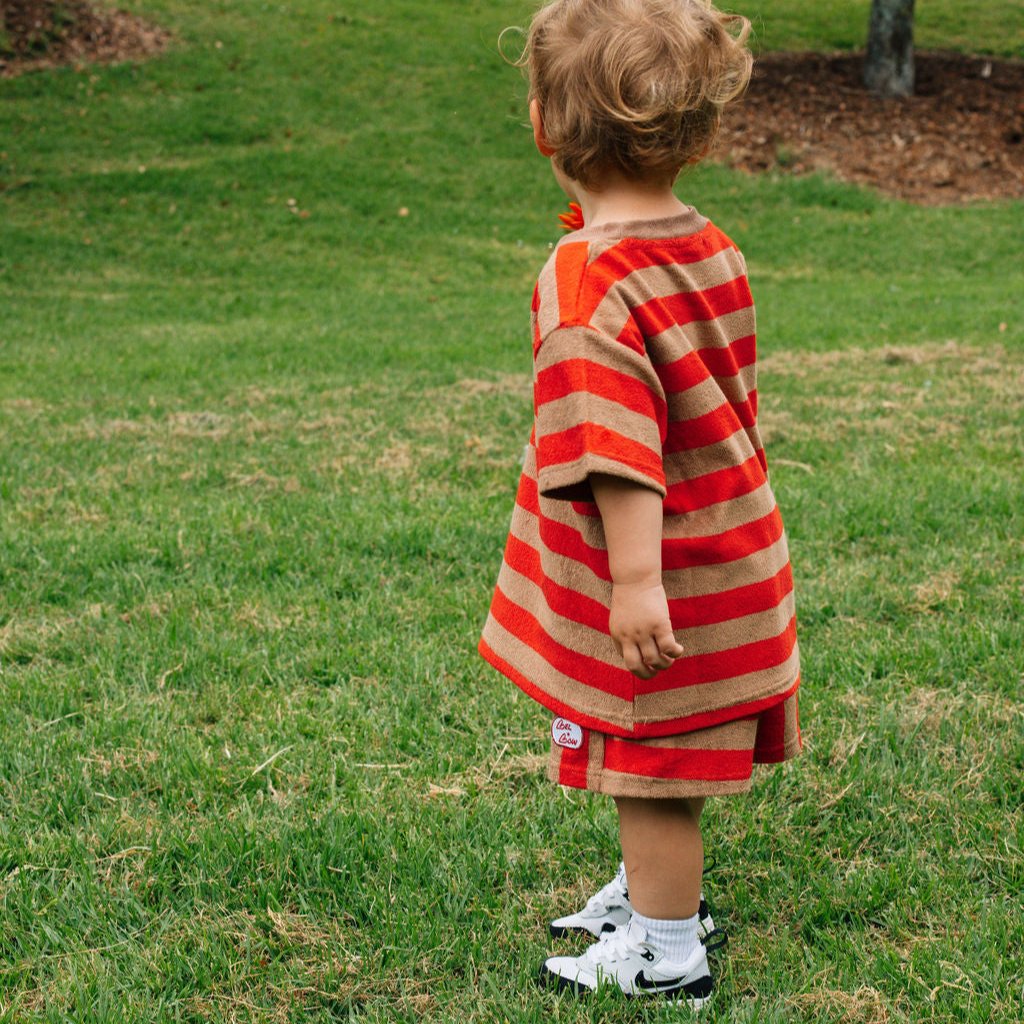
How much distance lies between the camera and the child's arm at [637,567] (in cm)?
171

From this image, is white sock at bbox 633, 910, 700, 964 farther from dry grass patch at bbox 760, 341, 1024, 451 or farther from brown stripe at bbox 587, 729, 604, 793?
dry grass patch at bbox 760, 341, 1024, 451

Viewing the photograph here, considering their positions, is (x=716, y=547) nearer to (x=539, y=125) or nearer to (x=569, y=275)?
(x=569, y=275)

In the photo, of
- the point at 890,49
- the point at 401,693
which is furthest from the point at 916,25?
the point at 401,693

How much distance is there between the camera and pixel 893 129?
16.7 meters

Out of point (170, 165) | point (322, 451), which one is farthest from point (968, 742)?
point (170, 165)

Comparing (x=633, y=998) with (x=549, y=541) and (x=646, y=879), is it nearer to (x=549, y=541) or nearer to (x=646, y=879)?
→ (x=646, y=879)

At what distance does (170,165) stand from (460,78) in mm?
4993

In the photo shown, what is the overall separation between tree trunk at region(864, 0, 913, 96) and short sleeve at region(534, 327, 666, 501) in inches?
700

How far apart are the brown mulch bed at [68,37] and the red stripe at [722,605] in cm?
1777

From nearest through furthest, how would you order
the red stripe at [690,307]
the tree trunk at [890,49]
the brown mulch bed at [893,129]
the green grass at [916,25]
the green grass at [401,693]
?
the red stripe at [690,307] → the green grass at [401,693] → the brown mulch bed at [893,129] → the tree trunk at [890,49] → the green grass at [916,25]

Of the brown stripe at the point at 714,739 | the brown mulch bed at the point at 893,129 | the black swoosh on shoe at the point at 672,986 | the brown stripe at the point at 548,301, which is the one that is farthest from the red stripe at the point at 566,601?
the brown mulch bed at the point at 893,129

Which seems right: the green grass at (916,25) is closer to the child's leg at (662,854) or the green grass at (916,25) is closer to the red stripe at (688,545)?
the red stripe at (688,545)

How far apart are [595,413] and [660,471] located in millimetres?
132

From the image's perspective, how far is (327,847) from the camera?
96.2 inches
